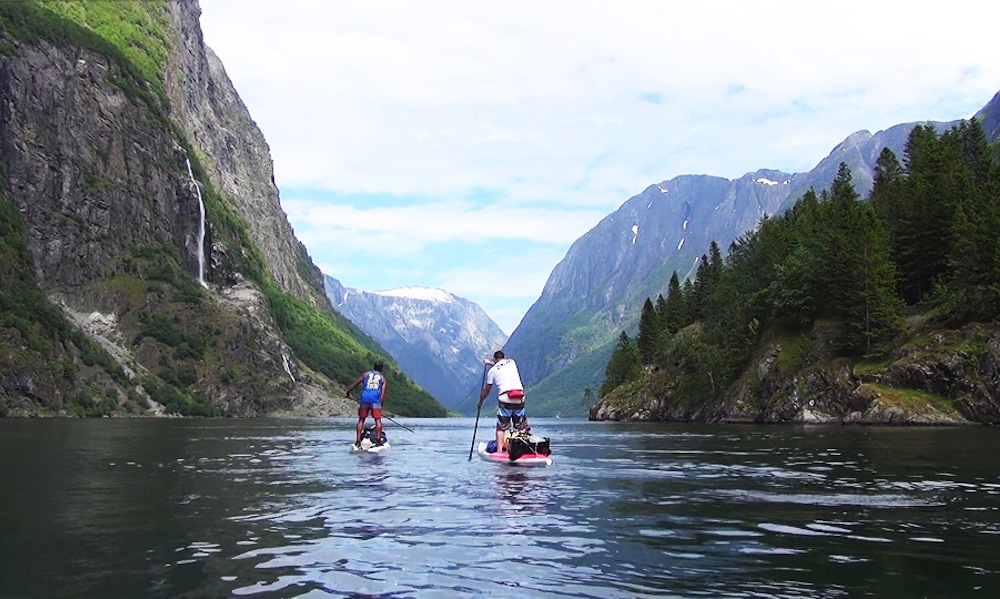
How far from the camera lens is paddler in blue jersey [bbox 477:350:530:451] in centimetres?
3494

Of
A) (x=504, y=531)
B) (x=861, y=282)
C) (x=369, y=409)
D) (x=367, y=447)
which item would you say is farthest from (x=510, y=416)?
(x=861, y=282)

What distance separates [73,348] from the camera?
194000 mm

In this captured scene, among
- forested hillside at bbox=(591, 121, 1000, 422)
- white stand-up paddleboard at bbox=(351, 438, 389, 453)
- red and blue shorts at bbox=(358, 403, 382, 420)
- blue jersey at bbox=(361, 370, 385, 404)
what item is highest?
forested hillside at bbox=(591, 121, 1000, 422)

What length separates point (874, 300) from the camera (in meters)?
95.4

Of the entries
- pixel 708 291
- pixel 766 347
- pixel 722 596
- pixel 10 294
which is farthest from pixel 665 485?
pixel 10 294

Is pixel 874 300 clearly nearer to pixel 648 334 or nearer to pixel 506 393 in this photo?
pixel 506 393

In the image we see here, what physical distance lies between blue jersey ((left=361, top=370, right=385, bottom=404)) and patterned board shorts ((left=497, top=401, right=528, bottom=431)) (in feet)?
29.2

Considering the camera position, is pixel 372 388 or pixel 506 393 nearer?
pixel 506 393

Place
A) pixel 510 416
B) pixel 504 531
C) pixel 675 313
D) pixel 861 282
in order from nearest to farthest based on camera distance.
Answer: pixel 504 531 → pixel 510 416 → pixel 861 282 → pixel 675 313

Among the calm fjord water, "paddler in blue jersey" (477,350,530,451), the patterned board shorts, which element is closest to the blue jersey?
"paddler in blue jersey" (477,350,530,451)

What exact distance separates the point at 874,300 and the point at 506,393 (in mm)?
73657

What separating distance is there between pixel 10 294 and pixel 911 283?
173m

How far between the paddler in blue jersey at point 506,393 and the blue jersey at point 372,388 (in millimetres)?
8712

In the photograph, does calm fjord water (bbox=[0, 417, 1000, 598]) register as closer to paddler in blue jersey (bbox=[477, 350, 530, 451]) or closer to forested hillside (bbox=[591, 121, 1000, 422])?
paddler in blue jersey (bbox=[477, 350, 530, 451])
